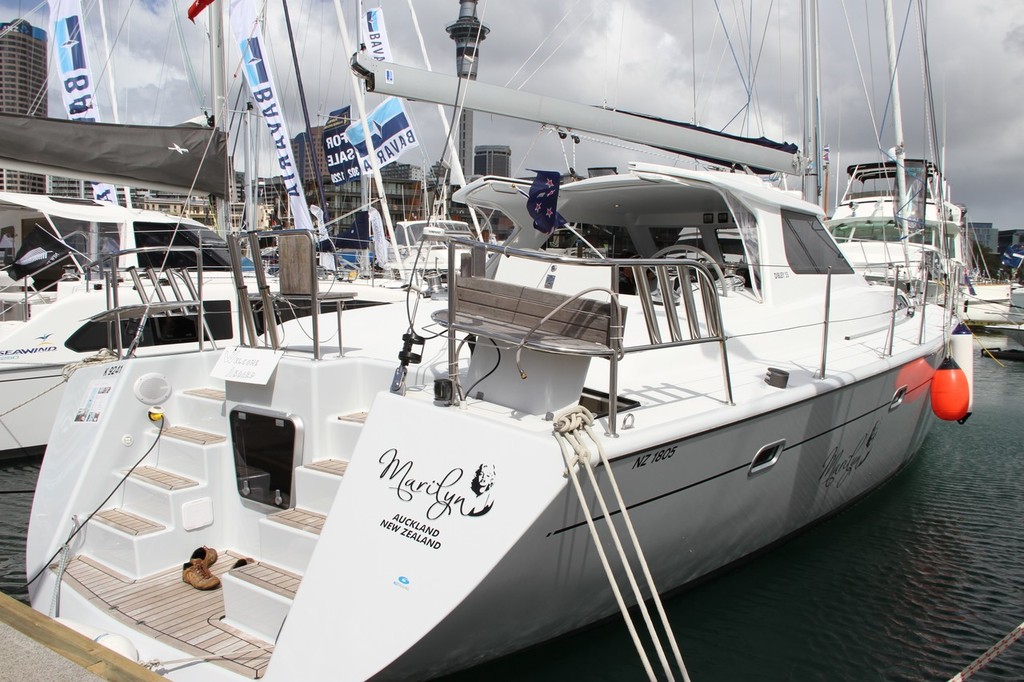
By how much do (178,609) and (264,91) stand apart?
920 cm

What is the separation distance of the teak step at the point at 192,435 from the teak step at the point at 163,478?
0.76ft

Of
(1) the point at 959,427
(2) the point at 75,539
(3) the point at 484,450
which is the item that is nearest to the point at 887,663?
(3) the point at 484,450

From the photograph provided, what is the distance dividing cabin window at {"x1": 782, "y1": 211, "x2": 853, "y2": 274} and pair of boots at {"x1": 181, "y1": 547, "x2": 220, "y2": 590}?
4.73 meters

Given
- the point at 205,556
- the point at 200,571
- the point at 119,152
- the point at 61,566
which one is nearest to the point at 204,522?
the point at 205,556

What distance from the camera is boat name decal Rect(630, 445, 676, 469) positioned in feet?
11.2

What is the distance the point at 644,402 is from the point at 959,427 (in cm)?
779

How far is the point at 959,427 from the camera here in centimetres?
966

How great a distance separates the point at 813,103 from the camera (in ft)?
25.5

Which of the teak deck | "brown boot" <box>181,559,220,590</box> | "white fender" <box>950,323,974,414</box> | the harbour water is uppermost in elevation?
"white fender" <box>950,323,974,414</box>

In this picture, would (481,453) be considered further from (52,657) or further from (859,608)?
(859,608)

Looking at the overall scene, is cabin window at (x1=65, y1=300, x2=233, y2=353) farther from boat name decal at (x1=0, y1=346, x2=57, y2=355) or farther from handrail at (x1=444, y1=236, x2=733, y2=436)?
handrail at (x1=444, y1=236, x2=733, y2=436)

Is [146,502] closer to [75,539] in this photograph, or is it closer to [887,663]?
[75,539]

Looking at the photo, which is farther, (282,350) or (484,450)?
(282,350)

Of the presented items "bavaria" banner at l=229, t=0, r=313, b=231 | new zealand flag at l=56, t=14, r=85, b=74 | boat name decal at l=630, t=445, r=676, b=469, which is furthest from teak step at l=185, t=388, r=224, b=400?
new zealand flag at l=56, t=14, r=85, b=74
